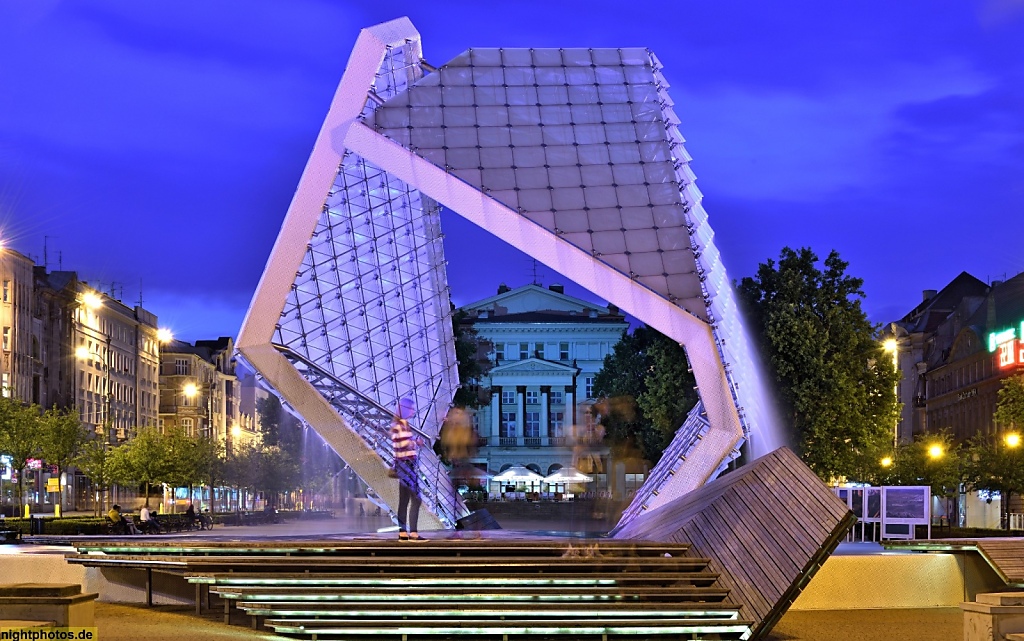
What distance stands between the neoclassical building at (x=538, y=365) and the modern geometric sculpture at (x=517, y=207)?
68288 millimetres

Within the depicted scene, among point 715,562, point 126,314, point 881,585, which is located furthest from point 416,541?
point 126,314

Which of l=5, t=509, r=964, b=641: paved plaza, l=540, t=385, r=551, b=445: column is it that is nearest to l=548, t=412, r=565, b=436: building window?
l=540, t=385, r=551, b=445: column

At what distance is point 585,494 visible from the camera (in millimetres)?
89000

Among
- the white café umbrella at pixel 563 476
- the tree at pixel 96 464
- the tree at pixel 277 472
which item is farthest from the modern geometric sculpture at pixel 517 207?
the tree at pixel 277 472

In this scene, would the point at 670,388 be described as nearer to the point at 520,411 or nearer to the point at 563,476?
the point at 563,476

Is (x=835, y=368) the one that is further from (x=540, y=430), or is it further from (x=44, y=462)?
(x=540, y=430)

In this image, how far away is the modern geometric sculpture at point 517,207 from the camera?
32469 mm

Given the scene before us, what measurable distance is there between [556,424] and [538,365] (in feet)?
31.0

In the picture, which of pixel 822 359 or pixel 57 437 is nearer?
pixel 822 359

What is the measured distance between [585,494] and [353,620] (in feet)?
223

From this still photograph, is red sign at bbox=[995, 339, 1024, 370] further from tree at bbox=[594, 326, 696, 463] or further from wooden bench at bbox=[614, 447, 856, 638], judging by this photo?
wooden bench at bbox=[614, 447, 856, 638]

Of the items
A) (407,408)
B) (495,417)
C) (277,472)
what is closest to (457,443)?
(277,472)

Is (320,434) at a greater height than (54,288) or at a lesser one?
lesser

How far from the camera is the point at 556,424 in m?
126
